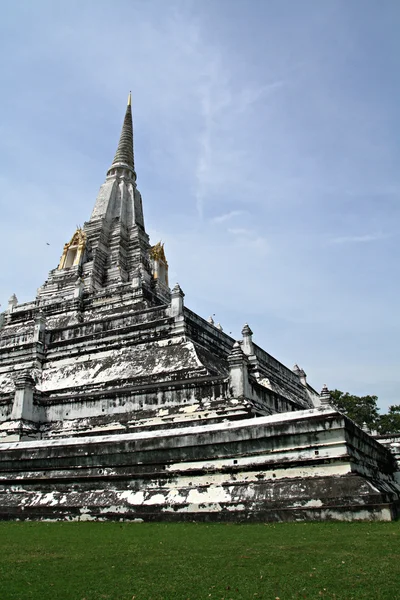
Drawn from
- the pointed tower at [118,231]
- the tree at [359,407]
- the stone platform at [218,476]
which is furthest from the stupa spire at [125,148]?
the stone platform at [218,476]

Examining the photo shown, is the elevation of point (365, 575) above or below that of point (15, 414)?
below

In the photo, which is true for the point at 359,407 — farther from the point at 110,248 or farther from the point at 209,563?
the point at 209,563

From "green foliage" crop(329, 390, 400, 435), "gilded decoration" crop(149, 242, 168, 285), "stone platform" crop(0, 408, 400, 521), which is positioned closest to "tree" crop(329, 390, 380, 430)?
"green foliage" crop(329, 390, 400, 435)

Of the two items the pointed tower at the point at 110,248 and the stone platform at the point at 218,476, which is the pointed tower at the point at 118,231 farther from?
the stone platform at the point at 218,476

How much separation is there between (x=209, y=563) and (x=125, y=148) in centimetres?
4776

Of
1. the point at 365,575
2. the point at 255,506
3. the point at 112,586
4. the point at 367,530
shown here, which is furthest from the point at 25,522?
the point at 365,575

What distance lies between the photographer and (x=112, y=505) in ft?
33.6

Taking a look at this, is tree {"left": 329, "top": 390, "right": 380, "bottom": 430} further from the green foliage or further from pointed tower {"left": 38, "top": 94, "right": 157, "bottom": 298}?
pointed tower {"left": 38, "top": 94, "right": 157, "bottom": 298}

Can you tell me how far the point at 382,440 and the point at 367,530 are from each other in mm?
25130

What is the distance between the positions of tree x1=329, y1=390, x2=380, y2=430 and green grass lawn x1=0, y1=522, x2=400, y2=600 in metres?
43.1

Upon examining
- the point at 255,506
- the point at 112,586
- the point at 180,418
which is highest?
the point at 180,418

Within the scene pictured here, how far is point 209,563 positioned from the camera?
19.4ft

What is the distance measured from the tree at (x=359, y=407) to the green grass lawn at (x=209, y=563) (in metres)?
43.1

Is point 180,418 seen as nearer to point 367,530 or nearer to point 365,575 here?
point 367,530
